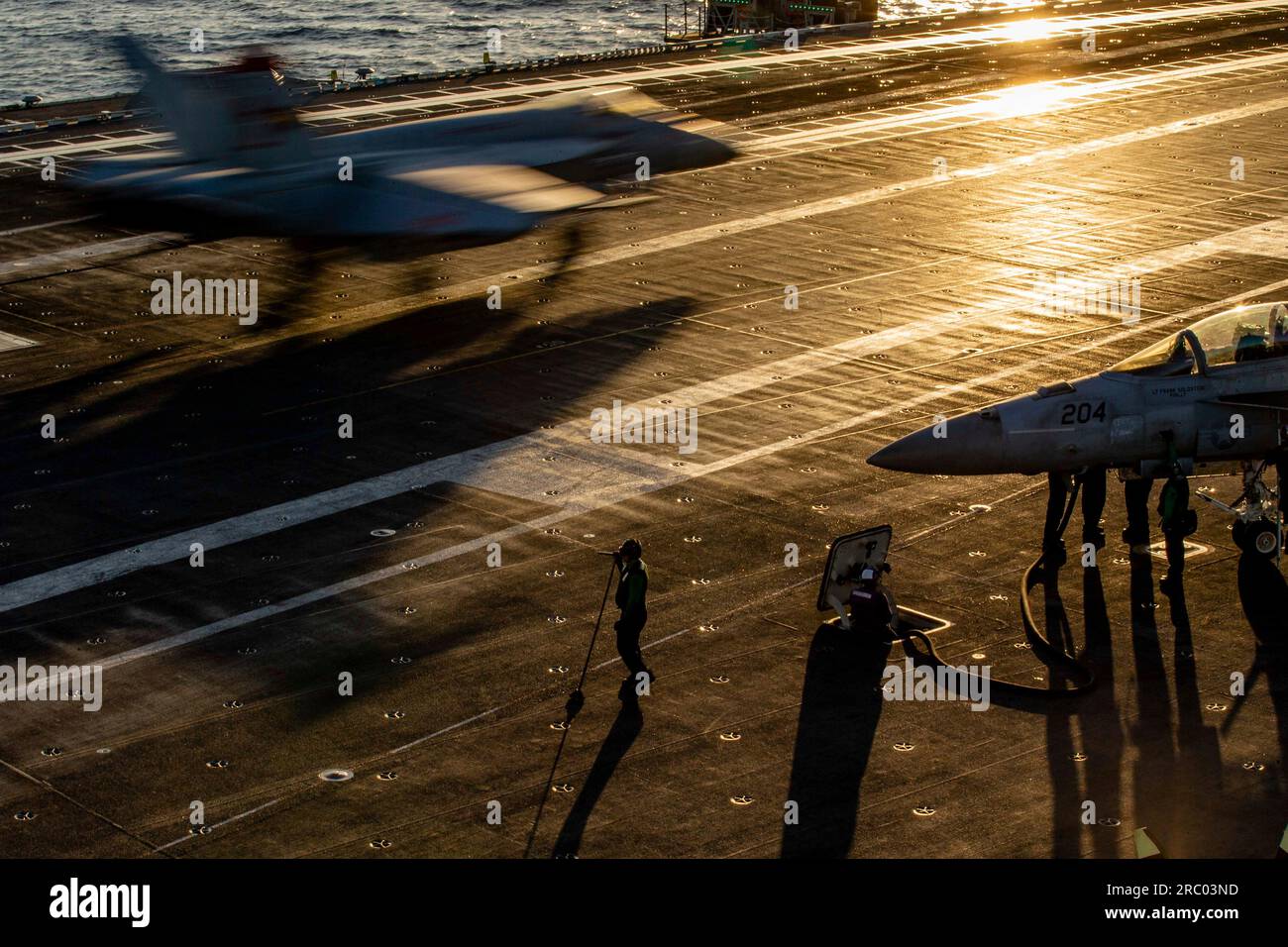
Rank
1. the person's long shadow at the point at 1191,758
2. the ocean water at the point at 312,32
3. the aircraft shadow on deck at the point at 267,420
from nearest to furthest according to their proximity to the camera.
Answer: the person's long shadow at the point at 1191,758 → the aircraft shadow on deck at the point at 267,420 → the ocean water at the point at 312,32

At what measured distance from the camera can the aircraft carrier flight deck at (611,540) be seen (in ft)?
67.1

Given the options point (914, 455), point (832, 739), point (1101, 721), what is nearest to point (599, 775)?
point (832, 739)

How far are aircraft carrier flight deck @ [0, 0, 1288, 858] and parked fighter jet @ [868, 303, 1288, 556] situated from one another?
76.9 inches

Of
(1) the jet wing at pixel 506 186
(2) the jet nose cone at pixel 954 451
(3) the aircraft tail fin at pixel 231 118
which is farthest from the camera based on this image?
(3) the aircraft tail fin at pixel 231 118

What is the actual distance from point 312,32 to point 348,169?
98.4 meters

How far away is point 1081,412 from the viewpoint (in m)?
26.5

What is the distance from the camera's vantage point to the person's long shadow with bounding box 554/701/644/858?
768 inches

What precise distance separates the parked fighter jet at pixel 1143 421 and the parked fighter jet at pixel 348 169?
18.7 metres

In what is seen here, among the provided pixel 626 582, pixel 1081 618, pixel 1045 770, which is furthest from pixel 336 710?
pixel 1081 618

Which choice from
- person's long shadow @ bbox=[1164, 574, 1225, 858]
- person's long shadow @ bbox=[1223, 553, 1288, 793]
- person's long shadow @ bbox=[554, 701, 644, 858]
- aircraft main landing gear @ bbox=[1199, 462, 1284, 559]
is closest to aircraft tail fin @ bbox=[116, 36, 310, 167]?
person's long shadow @ bbox=[554, 701, 644, 858]

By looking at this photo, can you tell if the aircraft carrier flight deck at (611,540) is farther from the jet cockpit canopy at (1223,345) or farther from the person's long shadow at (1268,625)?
the jet cockpit canopy at (1223,345)

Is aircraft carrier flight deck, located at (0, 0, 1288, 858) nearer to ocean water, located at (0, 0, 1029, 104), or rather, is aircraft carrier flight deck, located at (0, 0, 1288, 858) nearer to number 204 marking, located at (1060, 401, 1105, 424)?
number 204 marking, located at (1060, 401, 1105, 424)

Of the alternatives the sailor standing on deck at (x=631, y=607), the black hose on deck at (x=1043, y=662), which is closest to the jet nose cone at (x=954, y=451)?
the black hose on deck at (x=1043, y=662)
